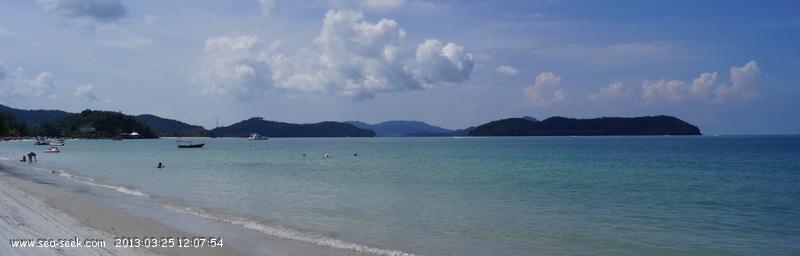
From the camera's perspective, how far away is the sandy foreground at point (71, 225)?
10086 millimetres

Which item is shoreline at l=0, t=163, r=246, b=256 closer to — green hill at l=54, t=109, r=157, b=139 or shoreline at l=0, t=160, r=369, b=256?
shoreline at l=0, t=160, r=369, b=256

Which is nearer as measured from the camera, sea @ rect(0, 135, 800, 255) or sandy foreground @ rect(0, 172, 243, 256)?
sandy foreground @ rect(0, 172, 243, 256)

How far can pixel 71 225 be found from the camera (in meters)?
13.0

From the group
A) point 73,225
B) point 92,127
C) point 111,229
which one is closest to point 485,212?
point 111,229

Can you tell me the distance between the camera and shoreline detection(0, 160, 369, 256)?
10602 millimetres

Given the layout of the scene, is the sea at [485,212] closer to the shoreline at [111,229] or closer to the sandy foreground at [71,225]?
the shoreline at [111,229]

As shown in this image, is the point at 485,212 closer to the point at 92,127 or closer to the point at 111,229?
the point at 111,229

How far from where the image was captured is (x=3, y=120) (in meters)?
131

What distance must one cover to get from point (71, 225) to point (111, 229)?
867 mm

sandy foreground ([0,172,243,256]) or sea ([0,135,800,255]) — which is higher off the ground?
sandy foreground ([0,172,243,256])

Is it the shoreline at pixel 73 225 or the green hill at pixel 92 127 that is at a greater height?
the green hill at pixel 92 127

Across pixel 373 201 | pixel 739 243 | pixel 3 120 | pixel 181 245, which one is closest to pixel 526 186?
pixel 373 201

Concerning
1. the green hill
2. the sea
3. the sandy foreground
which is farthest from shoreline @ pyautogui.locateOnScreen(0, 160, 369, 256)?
the green hill

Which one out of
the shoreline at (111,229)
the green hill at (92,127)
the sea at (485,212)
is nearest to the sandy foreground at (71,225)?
the shoreline at (111,229)
